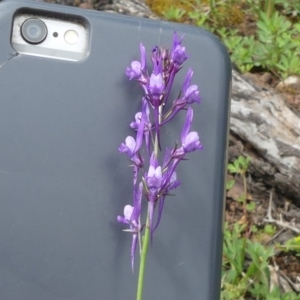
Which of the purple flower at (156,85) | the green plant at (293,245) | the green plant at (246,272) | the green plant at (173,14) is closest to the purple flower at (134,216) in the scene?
the purple flower at (156,85)

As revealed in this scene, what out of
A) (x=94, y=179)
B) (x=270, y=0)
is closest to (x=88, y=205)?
(x=94, y=179)

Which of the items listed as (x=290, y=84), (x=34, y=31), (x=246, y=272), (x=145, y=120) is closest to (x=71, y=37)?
(x=34, y=31)

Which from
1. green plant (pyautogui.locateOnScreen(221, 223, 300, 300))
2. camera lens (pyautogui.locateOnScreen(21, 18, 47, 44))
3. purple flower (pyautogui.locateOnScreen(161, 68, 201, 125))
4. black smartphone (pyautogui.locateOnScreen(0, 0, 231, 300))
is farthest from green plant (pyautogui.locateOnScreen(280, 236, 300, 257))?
camera lens (pyautogui.locateOnScreen(21, 18, 47, 44))

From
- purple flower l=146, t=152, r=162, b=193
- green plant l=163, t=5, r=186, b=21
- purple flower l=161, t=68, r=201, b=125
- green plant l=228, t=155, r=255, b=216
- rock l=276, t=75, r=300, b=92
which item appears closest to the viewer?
purple flower l=146, t=152, r=162, b=193

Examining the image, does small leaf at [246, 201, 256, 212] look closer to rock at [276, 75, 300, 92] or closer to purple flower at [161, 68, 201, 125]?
rock at [276, 75, 300, 92]

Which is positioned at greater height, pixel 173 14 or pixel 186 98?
pixel 186 98

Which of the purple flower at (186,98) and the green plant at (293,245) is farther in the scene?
A: the green plant at (293,245)

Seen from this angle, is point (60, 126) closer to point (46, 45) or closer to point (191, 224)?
point (46, 45)

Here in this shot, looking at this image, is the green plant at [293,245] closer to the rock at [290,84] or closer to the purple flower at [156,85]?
the rock at [290,84]

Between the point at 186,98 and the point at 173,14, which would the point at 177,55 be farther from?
the point at 173,14
